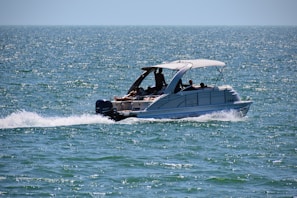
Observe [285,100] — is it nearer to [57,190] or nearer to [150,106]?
[150,106]

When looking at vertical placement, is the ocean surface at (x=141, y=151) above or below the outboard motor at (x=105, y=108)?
below

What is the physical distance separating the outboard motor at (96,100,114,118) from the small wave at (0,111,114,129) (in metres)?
0.24

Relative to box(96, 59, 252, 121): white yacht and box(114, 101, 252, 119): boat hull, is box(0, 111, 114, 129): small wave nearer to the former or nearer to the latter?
box(96, 59, 252, 121): white yacht

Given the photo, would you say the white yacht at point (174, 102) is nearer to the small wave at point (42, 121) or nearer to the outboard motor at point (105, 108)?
the outboard motor at point (105, 108)

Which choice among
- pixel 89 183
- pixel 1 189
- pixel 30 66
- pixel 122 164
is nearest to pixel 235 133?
pixel 122 164

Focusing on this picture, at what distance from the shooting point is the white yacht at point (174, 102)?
34812mm

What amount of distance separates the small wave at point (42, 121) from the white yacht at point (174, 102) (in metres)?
0.46

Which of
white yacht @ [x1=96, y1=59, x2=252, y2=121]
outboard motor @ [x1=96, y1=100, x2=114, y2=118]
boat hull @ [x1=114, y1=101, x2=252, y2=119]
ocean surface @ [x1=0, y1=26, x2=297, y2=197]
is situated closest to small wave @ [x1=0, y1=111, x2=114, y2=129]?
ocean surface @ [x1=0, y1=26, x2=297, y2=197]

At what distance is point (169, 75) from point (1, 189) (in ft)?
128

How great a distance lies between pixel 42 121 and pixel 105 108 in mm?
2548

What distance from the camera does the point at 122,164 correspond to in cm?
2705

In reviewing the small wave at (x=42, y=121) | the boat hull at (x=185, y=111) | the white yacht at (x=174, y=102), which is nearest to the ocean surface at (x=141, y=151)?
the small wave at (x=42, y=121)

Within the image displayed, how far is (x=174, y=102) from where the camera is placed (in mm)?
35312

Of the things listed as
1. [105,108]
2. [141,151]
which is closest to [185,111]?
[105,108]
